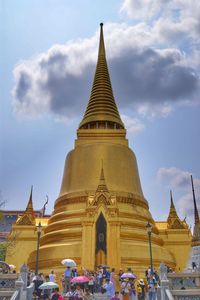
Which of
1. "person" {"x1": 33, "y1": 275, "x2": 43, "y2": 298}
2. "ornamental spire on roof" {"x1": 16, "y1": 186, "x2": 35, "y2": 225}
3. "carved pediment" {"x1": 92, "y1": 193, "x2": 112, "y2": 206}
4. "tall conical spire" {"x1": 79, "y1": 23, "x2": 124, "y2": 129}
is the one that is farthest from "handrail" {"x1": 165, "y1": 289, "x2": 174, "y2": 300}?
"tall conical spire" {"x1": 79, "y1": 23, "x2": 124, "y2": 129}

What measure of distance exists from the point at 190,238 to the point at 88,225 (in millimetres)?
10768

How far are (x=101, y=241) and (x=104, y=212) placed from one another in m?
2.02

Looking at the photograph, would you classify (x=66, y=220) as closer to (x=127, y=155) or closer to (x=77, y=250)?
(x=77, y=250)

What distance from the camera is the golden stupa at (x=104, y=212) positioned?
937 inches

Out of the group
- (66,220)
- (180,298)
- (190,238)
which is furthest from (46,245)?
(180,298)

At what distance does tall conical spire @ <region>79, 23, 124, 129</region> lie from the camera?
3450cm

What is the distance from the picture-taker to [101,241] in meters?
23.8

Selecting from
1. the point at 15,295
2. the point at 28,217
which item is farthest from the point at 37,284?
the point at 28,217

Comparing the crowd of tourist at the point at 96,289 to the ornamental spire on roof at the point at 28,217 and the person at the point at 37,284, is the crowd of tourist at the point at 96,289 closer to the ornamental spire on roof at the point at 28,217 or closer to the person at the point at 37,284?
the person at the point at 37,284

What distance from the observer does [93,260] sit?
22.7 m

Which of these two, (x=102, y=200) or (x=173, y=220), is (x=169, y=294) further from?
(x=173, y=220)

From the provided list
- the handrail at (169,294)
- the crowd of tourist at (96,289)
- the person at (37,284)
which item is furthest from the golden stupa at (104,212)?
the handrail at (169,294)

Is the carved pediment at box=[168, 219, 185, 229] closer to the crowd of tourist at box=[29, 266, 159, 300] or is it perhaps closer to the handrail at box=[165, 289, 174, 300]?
the crowd of tourist at box=[29, 266, 159, 300]

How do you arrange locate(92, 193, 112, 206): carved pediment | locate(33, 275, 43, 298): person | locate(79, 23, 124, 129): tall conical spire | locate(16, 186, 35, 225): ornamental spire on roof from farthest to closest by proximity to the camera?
1. locate(79, 23, 124, 129): tall conical spire
2. locate(16, 186, 35, 225): ornamental spire on roof
3. locate(92, 193, 112, 206): carved pediment
4. locate(33, 275, 43, 298): person
